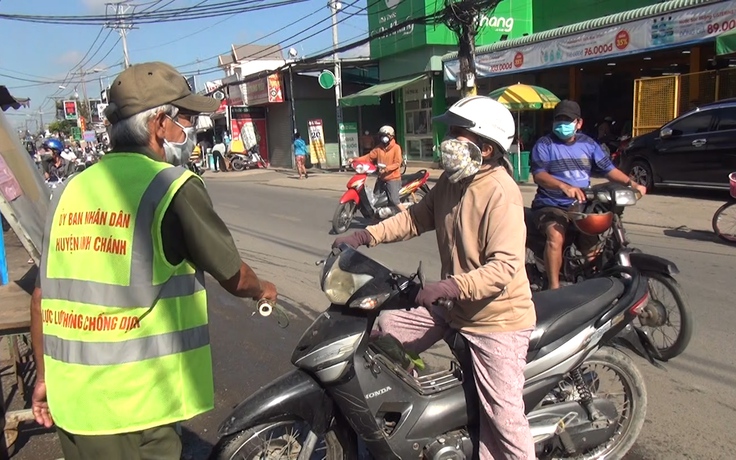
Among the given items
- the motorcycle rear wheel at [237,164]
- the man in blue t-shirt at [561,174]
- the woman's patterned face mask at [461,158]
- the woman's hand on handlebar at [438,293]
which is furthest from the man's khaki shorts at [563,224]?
the motorcycle rear wheel at [237,164]

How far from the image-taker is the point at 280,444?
8.45 ft

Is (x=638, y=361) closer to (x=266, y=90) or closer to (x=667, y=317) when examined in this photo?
(x=667, y=317)

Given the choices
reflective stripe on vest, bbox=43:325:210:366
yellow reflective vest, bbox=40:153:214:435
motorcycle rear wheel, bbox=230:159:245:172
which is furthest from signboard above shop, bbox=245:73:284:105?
reflective stripe on vest, bbox=43:325:210:366

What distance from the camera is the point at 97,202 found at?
5.89ft

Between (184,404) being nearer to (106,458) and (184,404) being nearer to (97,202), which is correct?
(106,458)

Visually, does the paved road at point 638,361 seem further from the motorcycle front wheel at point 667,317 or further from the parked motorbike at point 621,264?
the parked motorbike at point 621,264

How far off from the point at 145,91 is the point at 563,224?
385 cm


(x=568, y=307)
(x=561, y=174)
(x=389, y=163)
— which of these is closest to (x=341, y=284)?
(x=568, y=307)

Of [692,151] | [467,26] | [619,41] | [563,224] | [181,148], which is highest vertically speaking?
[467,26]

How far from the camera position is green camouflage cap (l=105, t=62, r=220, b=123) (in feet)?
6.10

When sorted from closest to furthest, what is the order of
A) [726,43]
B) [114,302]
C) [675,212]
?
[114,302] < [675,212] < [726,43]

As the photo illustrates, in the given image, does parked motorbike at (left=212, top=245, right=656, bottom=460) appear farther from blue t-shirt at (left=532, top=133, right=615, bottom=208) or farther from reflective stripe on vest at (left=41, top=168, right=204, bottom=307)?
blue t-shirt at (left=532, top=133, right=615, bottom=208)

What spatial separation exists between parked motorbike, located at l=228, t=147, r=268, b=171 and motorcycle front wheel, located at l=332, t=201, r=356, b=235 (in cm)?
1998

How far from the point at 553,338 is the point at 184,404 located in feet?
5.68
